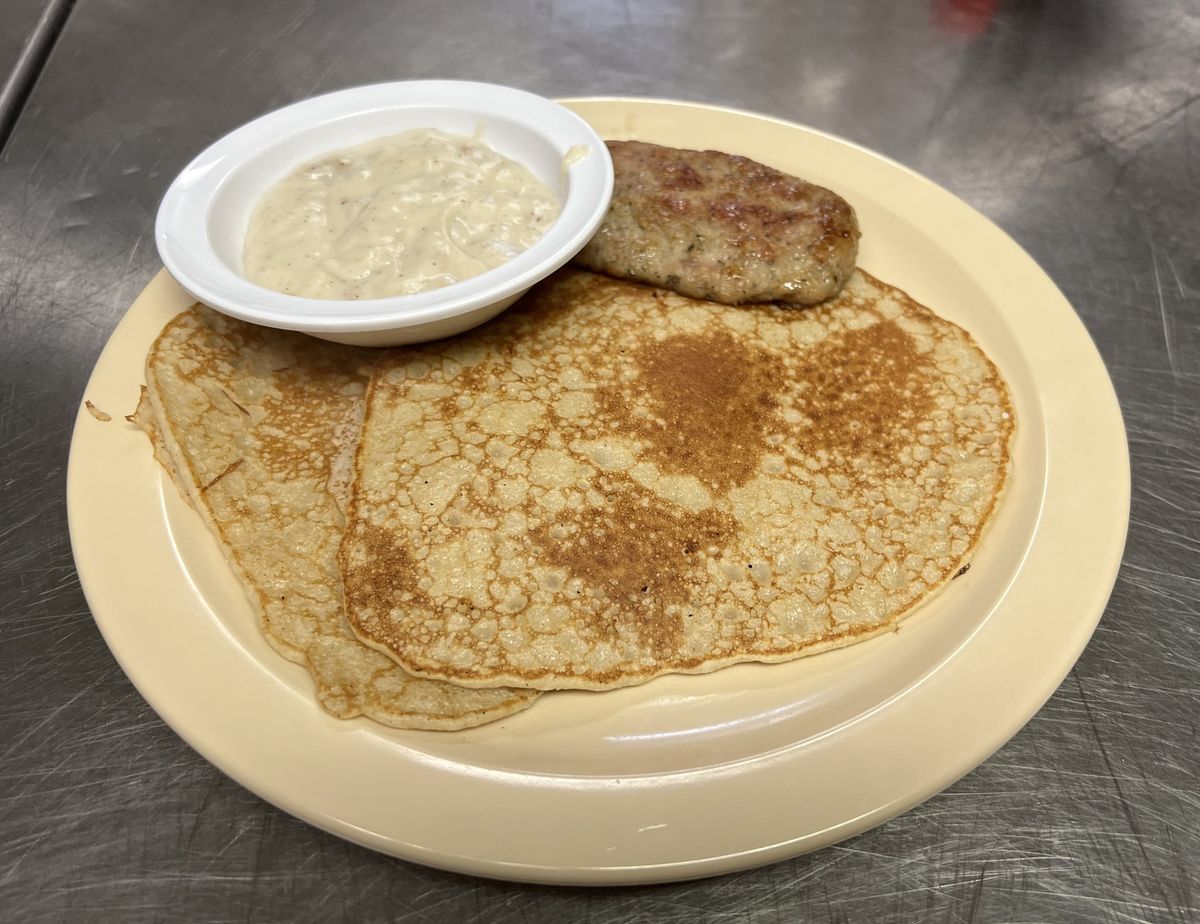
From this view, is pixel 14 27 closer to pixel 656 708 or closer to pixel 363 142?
pixel 363 142

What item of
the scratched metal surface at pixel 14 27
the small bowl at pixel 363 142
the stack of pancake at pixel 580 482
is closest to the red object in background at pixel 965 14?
the stack of pancake at pixel 580 482

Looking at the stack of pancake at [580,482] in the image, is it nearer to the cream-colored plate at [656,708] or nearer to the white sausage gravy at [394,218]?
the cream-colored plate at [656,708]

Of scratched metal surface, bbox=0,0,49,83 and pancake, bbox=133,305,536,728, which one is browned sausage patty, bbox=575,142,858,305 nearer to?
pancake, bbox=133,305,536,728

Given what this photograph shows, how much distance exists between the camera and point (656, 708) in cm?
156

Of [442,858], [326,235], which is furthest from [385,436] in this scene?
[442,858]

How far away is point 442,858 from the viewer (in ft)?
4.13

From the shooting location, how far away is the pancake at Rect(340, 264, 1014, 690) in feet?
5.19

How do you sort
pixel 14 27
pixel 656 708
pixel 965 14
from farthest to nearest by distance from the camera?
pixel 965 14
pixel 14 27
pixel 656 708

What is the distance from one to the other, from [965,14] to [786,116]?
1.37m

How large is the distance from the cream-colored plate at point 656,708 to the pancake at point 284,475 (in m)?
0.05

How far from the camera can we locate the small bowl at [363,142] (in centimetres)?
175

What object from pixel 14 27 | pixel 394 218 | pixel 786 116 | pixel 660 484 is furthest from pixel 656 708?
pixel 14 27

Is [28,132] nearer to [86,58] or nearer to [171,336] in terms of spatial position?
[86,58]

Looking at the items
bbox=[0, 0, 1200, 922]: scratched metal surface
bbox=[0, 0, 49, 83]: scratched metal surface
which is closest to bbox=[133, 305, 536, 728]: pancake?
bbox=[0, 0, 1200, 922]: scratched metal surface
